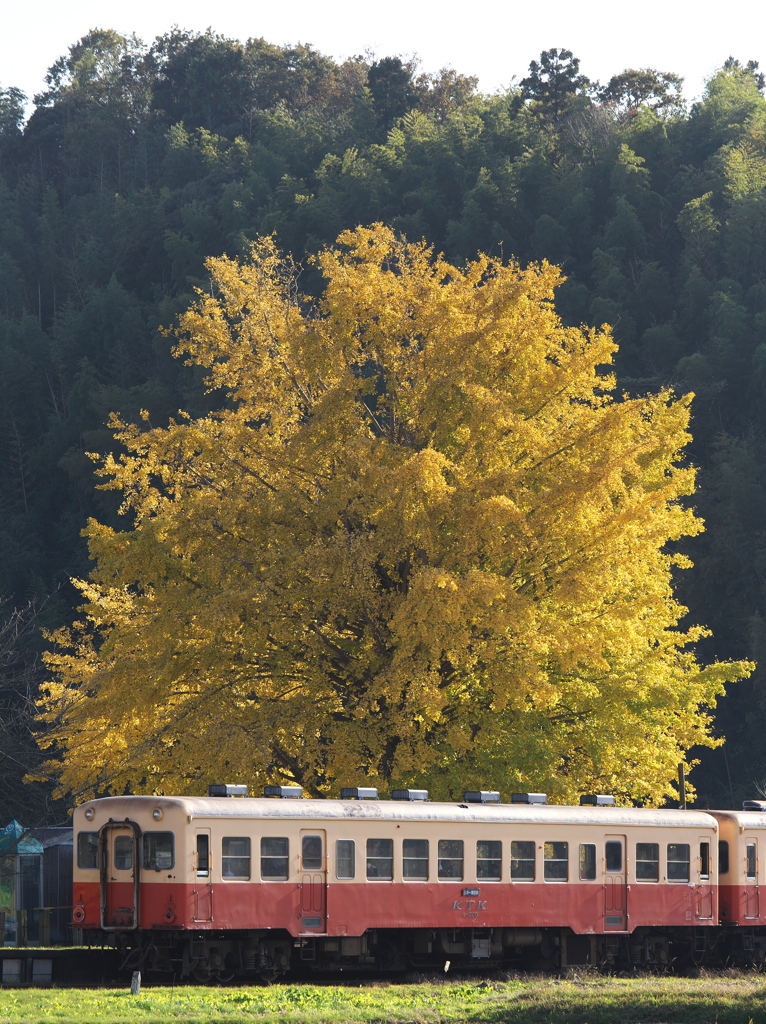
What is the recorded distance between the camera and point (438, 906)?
2173 cm

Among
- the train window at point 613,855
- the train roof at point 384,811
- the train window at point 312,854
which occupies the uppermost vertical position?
the train roof at point 384,811

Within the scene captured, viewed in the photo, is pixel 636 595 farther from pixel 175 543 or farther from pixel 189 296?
pixel 189 296

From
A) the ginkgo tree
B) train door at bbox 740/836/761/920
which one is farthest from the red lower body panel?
the ginkgo tree

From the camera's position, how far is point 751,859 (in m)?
25.9

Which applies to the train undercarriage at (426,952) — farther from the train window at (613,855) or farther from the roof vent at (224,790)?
the roof vent at (224,790)

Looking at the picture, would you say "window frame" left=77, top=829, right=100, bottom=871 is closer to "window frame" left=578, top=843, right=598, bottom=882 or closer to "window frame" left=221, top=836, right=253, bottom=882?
"window frame" left=221, top=836, right=253, bottom=882

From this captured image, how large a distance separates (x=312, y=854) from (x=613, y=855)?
5.86 m

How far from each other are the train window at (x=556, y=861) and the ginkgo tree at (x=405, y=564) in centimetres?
201

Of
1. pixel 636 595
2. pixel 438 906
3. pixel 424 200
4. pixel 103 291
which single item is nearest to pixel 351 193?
pixel 424 200

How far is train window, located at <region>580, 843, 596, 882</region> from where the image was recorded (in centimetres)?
2336

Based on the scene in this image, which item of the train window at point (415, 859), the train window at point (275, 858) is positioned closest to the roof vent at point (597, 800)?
the train window at point (415, 859)

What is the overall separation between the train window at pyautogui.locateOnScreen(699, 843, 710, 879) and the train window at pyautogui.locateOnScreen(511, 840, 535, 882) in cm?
380

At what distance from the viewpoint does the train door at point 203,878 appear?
19500 millimetres

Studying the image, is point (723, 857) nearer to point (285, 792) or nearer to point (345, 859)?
point (345, 859)
